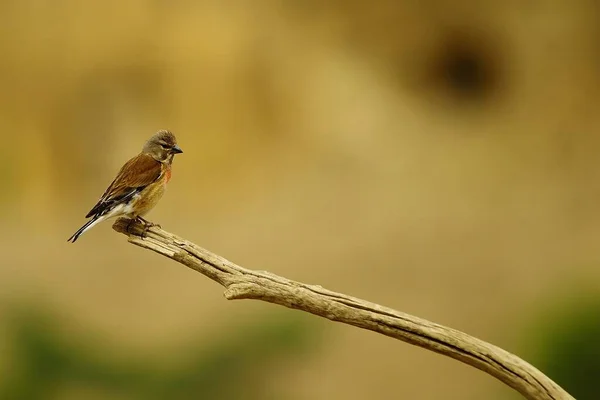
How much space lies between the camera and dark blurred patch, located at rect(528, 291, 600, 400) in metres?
3.18

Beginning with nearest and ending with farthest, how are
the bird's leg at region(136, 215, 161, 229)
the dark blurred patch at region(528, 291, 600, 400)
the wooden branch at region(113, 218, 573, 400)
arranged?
1. the wooden branch at region(113, 218, 573, 400)
2. the bird's leg at region(136, 215, 161, 229)
3. the dark blurred patch at region(528, 291, 600, 400)

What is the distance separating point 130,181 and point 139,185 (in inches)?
0.7

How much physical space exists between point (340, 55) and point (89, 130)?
1.01 metres

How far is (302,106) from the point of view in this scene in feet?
12.1

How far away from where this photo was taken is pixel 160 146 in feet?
6.20

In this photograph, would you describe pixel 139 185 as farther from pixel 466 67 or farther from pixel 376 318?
pixel 466 67

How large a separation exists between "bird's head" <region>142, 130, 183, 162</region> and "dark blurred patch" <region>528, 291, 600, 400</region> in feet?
5.90

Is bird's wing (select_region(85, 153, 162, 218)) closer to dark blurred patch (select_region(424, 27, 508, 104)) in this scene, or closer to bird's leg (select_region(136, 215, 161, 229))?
bird's leg (select_region(136, 215, 161, 229))

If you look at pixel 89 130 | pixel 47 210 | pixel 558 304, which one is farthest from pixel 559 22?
pixel 47 210

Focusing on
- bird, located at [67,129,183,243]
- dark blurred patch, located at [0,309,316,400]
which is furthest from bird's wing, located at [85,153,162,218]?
dark blurred patch, located at [0,309,316,400]

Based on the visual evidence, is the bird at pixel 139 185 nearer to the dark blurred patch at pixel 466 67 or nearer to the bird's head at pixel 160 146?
the bird's head at pixel 160 146

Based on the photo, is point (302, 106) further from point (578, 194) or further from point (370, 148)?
point (578, 194)

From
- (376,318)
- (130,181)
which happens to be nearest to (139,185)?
(130,181)

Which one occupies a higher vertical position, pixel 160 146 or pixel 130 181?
pixel 160 146
